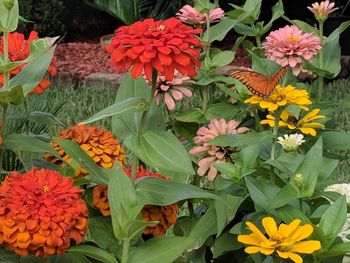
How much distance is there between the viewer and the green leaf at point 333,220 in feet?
4.85

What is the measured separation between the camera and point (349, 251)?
1462 mm

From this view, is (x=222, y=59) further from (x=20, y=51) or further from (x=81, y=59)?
(x=81, y=59)

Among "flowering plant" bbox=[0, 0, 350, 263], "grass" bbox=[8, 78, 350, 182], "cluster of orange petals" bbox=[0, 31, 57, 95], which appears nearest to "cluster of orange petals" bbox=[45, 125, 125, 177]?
"flowering plant" bbox=[0, 0, 350, 263]

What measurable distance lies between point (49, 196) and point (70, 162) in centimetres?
27

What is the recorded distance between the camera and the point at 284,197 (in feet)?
4.98

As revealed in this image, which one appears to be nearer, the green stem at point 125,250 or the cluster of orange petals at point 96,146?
the green stem at point 125,250

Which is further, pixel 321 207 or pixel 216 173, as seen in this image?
pixel 216 173

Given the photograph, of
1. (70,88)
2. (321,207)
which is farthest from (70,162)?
(70,88)

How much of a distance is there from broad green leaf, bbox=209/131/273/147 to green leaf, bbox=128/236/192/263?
10.6 inches

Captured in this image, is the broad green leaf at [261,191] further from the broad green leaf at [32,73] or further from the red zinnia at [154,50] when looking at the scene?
the broad green leaf at [32,73]

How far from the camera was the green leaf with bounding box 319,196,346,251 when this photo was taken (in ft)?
4.85

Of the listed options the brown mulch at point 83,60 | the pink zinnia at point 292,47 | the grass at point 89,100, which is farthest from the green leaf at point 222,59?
the brown mulch at point 83,60

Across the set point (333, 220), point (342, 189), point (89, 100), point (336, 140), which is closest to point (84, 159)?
point (333, 220)

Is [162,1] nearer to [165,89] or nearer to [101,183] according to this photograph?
[165,89]
